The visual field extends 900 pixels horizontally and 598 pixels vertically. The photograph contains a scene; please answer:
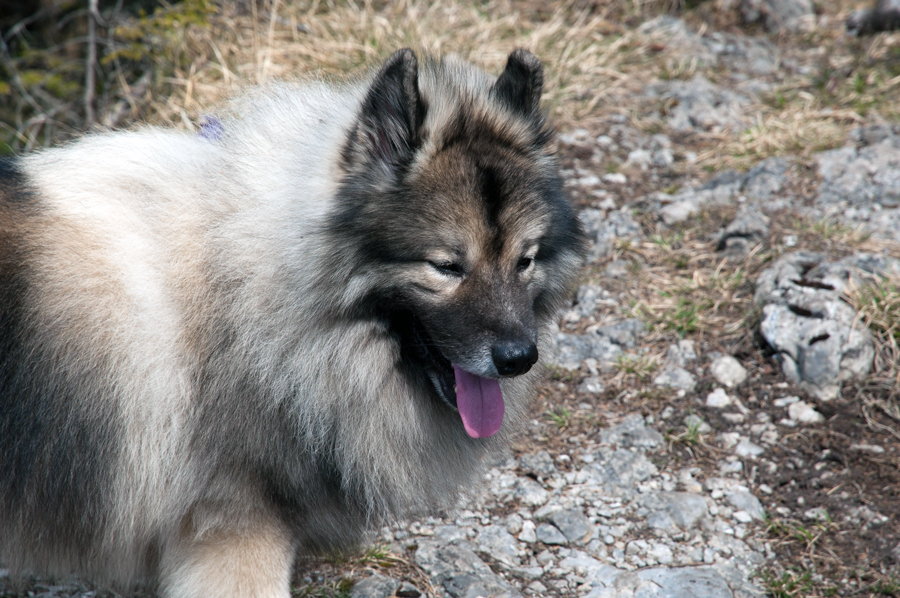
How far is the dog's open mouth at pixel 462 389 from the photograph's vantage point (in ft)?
7.10

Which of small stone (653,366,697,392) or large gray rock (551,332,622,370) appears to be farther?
large gray rock (551,332,622,370)

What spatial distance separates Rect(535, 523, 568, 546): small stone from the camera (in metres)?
2.74

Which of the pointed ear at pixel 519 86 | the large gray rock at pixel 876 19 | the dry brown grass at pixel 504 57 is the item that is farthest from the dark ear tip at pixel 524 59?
the large gray rock at pixel 876 19

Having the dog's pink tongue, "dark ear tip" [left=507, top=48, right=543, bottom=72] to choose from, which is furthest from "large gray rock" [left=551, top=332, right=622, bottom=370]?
"dark ear tip" [left=507, top=48, right=543, bottom=72]

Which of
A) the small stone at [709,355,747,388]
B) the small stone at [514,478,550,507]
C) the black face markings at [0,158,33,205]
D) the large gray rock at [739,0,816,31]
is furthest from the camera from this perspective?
the large gray rock at [739,0,816,31]

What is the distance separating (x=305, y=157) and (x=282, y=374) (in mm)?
620

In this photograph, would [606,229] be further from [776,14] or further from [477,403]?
[776,14]

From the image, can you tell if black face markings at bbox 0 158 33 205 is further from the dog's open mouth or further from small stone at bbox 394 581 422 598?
small stone at bbox 394 581 422 598

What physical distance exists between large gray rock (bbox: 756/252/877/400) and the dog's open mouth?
1.71 meters

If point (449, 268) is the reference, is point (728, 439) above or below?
below

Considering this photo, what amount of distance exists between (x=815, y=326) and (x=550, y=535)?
1550 millimetres

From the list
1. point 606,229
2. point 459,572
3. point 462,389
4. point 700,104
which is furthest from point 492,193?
point 700,104

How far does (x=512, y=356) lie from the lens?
6.45 ft

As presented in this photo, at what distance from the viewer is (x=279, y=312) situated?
2.02 metres
